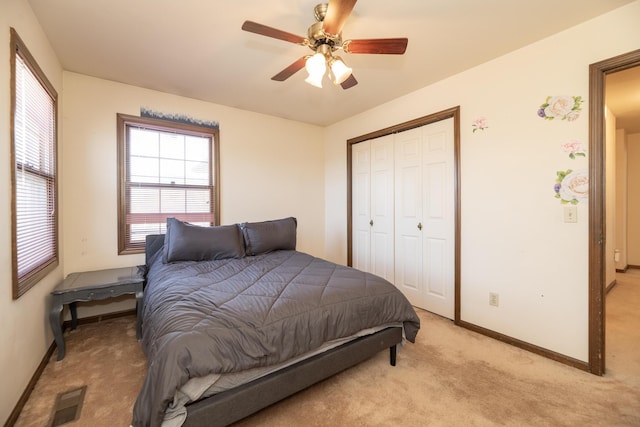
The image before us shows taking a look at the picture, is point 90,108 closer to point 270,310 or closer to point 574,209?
point 270,310

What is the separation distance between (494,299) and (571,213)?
3.06ft

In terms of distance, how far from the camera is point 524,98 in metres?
2.22

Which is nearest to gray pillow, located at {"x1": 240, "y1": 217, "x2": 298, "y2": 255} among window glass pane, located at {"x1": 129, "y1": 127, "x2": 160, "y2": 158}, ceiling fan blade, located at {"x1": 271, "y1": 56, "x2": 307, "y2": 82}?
window glass pane, located at {"x1": 129, "y1": 127, "x2": 160, "y2": 158}

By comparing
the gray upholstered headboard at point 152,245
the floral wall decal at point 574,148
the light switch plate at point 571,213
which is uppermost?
the floral wall decal at point 574,148

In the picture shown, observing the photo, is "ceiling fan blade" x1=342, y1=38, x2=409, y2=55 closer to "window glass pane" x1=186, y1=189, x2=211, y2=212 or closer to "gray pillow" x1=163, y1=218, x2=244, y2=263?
"gray pillow" x1=163, y1=218, x2=244, y2=263

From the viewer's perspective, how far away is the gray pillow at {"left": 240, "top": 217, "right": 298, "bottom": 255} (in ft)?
9.86

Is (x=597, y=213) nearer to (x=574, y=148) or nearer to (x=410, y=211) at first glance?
(x=574, y=148)

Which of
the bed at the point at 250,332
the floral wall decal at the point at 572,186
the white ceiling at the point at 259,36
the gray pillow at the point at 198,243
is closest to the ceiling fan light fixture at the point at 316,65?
the white ceiling at the point at 259,36

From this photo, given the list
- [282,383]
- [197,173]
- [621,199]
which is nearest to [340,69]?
[282,383]

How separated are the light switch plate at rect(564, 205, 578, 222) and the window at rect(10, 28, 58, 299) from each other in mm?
3641

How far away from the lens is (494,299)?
7.95ft

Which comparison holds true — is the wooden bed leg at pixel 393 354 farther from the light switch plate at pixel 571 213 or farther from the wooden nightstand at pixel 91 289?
the wooden nightstand at pixel 91 289

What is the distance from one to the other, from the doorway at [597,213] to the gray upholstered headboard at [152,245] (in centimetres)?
381

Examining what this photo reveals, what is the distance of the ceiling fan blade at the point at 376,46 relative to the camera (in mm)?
1596
